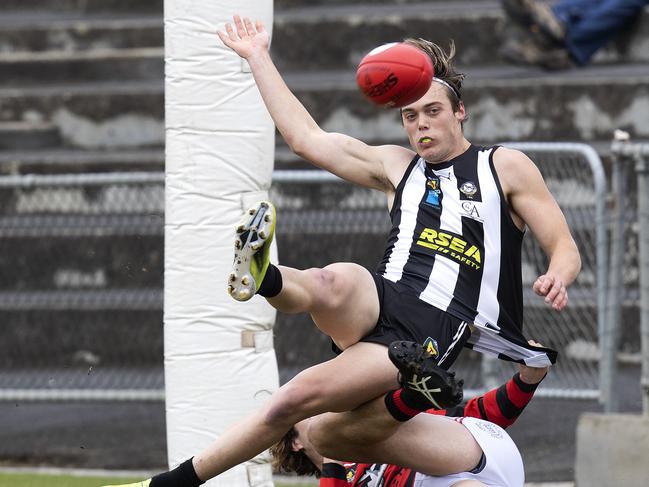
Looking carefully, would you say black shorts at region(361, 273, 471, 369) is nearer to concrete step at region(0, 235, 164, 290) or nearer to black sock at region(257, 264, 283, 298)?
black sock at region(257, 264, 283, 298)

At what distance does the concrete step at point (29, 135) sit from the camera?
1119cm

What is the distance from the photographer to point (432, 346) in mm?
4730

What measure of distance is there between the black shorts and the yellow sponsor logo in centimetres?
22

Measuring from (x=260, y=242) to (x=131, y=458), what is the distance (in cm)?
353

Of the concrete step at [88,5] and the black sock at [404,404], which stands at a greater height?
the concrete step at [88,5]

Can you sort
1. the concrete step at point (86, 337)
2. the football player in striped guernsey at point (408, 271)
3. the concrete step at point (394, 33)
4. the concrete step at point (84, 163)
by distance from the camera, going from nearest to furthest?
1. the football player in striped guernsey at point (408, 271)
2. the concrete step at point (86, 337)
3. the concrete step at point (84, 163)
4. the concrete step at point (394, 33)

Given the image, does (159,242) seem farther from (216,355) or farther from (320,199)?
(216,355)

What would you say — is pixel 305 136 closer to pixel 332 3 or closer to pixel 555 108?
pixel 555 108

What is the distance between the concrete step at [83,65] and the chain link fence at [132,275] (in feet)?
7.23

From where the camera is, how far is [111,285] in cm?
952

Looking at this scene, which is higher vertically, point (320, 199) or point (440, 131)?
point (440, 131)

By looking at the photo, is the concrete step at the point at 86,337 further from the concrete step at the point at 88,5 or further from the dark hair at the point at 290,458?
the concrete step at the point at 88,5

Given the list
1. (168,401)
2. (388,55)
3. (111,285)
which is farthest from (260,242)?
(111,285)

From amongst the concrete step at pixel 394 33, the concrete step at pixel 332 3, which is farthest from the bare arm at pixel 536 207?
the concrete step at pixel 332 3
